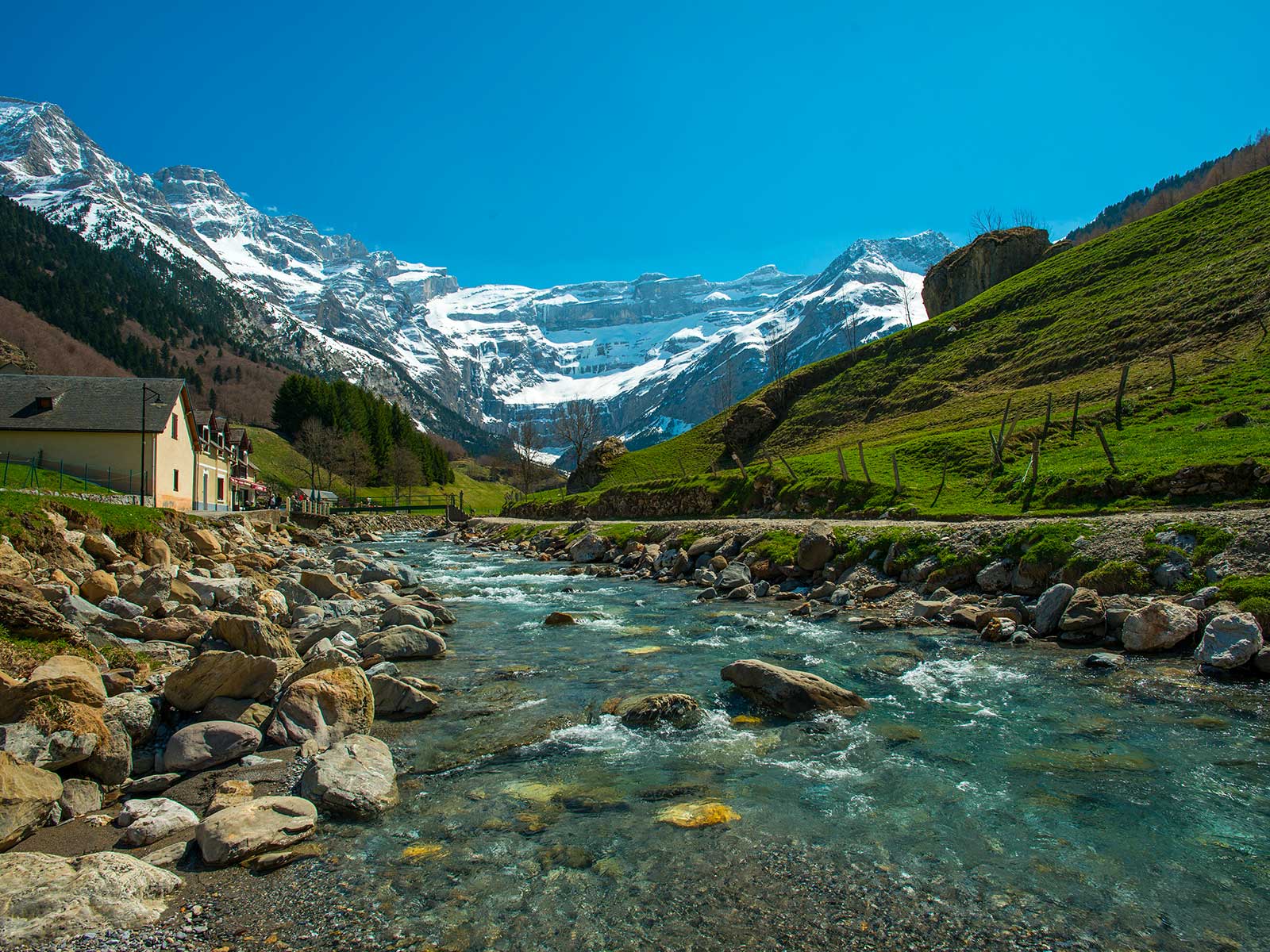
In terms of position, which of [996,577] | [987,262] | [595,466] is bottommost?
→ [996,577]

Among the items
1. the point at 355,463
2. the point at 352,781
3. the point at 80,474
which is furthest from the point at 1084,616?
the point at 355,463

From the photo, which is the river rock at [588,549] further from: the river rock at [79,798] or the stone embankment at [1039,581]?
the river rock at [79,798]

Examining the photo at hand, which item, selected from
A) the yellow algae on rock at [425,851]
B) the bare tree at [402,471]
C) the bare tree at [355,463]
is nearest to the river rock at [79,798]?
the yellow algae on rock at [425,851]

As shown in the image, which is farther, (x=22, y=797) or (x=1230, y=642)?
(x=1230, y=642)

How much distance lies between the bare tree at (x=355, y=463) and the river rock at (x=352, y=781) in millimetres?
109447

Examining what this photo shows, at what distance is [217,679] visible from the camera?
10227mm

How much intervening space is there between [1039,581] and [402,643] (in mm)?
16604

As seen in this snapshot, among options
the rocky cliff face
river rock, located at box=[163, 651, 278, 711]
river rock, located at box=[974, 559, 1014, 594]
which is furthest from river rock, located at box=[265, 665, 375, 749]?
the rocky cliff face

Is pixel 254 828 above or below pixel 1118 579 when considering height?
below

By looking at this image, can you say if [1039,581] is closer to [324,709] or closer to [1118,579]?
[1118,579]

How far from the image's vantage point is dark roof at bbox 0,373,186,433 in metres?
46.1

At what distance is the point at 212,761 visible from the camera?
28.7 feet

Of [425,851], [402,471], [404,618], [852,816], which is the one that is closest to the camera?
[425,851]

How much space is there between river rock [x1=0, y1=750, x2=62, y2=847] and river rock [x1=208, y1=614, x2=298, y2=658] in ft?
→ 17.6
